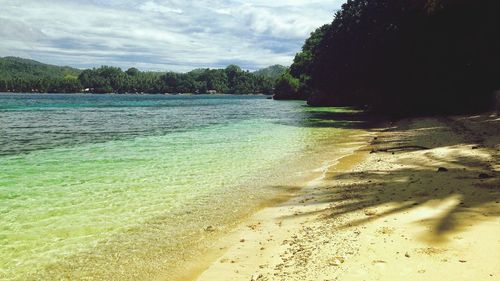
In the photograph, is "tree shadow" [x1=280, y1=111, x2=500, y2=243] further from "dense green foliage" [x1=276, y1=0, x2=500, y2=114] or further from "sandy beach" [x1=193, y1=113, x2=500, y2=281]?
"dense green foliage" [x1=276, y1=0, x2=500, y2=114]

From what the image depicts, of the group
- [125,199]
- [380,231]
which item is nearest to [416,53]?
[125,199]

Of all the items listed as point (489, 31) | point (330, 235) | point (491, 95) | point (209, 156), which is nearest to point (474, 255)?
point (330, 235)

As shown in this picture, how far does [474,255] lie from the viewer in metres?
5.01

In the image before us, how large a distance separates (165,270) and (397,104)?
142 ft

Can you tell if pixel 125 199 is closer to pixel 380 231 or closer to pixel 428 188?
pixel 380 231

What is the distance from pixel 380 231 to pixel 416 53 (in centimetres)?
3672

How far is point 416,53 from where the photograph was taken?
38.4 m

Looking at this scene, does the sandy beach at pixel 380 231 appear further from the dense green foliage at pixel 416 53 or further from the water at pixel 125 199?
the dense green foliage at pixel 416 53

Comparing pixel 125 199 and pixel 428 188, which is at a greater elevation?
pixel 428 188

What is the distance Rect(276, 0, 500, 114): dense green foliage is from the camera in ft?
97.6

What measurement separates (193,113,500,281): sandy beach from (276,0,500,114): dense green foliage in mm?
17060

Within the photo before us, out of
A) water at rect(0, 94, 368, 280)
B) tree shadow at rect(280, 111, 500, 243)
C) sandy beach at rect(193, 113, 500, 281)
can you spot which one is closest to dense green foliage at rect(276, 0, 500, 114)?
tree shadow at rect(280, 111, 500, 243)

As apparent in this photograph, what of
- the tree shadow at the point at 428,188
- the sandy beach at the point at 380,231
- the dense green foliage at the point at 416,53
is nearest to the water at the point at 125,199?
the sandy beach at the point at 380,231

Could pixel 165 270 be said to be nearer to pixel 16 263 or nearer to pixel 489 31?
pixel 16 263
